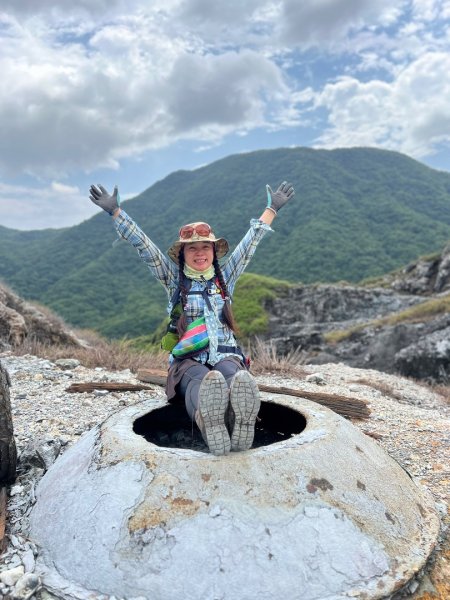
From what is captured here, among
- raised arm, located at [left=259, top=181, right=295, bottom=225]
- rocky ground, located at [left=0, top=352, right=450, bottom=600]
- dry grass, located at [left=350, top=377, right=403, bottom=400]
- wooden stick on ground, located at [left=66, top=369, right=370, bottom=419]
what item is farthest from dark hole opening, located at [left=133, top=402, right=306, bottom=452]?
dry grass, located at [left=350, top=377, right=403, bottom=400]

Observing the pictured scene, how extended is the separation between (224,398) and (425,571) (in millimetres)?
1430

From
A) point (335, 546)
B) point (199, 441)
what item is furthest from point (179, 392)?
point (335, 546)

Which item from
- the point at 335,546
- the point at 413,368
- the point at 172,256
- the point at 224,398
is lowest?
the point at 413,368

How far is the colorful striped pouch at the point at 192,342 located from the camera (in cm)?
334

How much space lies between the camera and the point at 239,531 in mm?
2350

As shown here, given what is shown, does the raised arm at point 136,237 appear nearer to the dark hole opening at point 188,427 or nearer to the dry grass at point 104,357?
the dark hole opening at point 188,427

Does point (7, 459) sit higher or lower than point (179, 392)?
lower

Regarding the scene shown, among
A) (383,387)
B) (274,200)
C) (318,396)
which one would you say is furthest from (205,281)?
(383,387)

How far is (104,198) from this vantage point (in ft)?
11.1

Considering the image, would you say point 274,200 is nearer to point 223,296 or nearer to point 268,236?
point 223,296

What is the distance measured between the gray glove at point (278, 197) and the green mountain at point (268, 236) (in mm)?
35612

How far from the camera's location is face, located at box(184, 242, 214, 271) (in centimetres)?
349

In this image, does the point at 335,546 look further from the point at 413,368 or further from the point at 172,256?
the point at 413,368

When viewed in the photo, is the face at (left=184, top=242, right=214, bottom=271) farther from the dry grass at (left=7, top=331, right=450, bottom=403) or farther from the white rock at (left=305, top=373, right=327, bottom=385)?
the white rock at (left=305, top=373, right=327, bottom=385)
